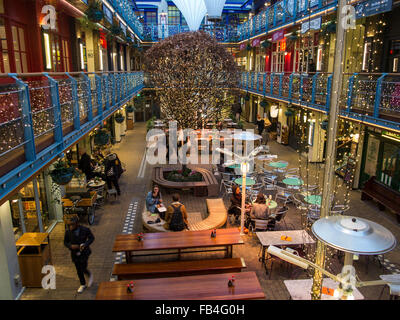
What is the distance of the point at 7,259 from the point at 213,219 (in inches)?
221

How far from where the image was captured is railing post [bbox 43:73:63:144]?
244 inches

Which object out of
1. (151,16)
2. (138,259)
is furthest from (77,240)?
(151,16)

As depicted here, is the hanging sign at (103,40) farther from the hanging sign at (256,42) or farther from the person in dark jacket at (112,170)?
the hanging sign at (256,42)

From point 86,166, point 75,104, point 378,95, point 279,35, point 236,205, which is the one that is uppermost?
point 279,35

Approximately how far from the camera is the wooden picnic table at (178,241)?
8234mm

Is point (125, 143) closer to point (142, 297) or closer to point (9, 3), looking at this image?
point (9, 3)

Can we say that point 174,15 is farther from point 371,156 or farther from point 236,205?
point 236,205

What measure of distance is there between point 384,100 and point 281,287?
6.28 m

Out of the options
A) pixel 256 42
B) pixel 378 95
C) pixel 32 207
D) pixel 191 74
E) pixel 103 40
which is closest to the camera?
pixel 32 207

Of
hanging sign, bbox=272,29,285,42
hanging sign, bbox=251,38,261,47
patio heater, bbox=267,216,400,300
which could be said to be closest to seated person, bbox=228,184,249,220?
patio heater, bbox=267,216,400,300

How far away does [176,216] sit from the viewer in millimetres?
9219
